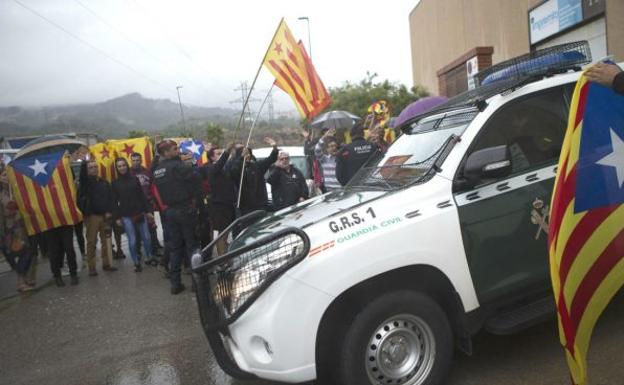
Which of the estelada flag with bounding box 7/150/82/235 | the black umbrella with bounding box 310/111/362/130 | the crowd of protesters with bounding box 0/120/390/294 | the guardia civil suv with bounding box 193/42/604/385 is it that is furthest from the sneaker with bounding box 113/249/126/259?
the black umbrella with bounding box 310/111/362/130

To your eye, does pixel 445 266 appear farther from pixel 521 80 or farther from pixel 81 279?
pixel 81 279

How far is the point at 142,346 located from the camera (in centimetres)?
464

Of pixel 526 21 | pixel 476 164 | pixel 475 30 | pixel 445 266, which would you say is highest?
pixel 475 30

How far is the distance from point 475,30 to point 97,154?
18.7 metres

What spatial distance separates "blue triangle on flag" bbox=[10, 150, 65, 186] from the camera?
718cm

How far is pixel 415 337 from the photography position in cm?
296

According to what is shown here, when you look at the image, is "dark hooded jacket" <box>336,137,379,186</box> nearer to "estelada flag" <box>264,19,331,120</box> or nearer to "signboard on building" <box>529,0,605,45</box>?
"estelada flag" <box>264,19,331,120</box>

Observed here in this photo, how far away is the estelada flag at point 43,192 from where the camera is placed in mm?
7129

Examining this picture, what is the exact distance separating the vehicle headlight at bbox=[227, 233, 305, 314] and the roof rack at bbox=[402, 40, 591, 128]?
1.70 meters

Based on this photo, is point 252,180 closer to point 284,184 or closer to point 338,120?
point 284,184

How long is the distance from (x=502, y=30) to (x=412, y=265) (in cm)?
1815

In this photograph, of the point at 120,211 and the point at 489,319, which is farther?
the point at 120,211

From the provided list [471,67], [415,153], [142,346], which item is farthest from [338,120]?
[415,153]

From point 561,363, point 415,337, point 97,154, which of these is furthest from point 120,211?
point 561,363
